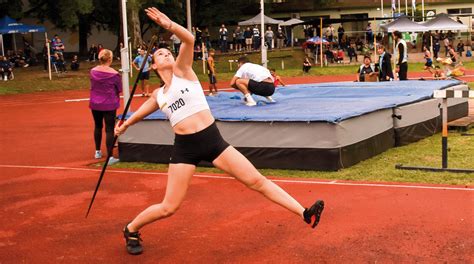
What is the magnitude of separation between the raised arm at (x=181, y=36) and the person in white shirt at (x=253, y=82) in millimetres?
6451

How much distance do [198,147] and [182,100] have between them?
412 mm

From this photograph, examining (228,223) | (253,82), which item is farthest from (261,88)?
(228,223)

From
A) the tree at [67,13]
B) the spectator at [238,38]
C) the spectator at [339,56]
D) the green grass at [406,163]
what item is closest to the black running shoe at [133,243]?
the green grass at [406,163]

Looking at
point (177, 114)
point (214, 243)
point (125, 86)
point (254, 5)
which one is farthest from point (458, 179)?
point (254, 5)

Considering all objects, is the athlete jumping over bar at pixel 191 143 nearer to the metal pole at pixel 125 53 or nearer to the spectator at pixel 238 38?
the metal pole at pixel 125 53

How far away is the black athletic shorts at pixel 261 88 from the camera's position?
11945 mm

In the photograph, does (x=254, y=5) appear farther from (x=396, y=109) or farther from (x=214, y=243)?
(x=214, y=243)

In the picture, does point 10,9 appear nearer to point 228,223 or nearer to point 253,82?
point 253,82

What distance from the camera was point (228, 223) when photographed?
686 cm

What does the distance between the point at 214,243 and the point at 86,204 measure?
248 centimetres

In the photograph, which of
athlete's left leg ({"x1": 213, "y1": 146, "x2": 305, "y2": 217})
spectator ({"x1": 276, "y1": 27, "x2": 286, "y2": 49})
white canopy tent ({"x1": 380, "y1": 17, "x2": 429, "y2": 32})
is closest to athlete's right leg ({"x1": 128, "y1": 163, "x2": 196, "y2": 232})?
athlete's left leg ({"x1": 213, "y1": 146, "x2": 305, "y2": 217})

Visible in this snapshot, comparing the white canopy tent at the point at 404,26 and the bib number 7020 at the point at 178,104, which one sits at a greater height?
the white canopy tent at the point at 404,26

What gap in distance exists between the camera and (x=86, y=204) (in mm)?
8031

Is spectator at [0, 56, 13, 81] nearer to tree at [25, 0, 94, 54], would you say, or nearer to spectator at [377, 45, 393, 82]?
tree at [25, 0, 94, 54]
